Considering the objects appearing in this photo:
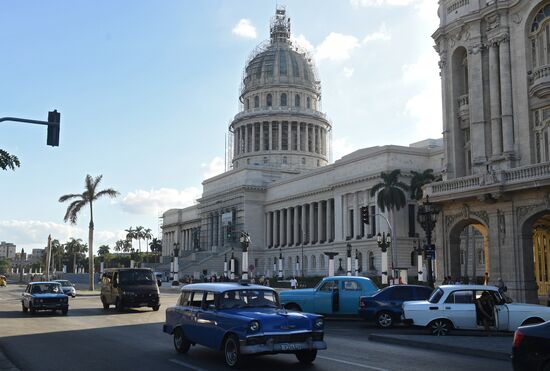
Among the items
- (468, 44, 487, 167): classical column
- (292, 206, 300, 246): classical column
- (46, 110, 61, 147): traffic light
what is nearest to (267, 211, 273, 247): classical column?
(292, 206, 300, 246): classical column

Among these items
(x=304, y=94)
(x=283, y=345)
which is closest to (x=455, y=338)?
(x=283, y=345)

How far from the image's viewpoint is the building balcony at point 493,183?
29.4m

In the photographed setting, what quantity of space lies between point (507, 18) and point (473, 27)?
2.28 metres

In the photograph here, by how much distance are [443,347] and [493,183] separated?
57.9 ft

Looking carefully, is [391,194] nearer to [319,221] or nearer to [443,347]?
[319,221]

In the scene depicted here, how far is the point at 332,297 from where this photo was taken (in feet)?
77.9

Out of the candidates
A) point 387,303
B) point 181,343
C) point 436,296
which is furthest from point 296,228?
point 181,343

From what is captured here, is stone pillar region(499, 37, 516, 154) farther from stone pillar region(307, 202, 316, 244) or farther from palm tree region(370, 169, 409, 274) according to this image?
stone pillar region(307, 202, 316, 244)

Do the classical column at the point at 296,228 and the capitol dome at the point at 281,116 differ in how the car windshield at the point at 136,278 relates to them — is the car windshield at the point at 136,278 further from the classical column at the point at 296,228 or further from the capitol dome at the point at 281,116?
the capitol dome at the point at 281,116

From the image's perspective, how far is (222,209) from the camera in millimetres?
113688

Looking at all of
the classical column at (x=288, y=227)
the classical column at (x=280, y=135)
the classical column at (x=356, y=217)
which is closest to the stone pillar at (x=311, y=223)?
the classical column at (x=288, y=227)

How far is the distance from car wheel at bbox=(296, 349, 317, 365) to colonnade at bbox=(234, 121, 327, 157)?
108738mm

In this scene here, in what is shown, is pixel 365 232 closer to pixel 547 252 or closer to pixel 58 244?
pixel 547 252

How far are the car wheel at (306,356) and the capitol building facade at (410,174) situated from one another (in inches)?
793
